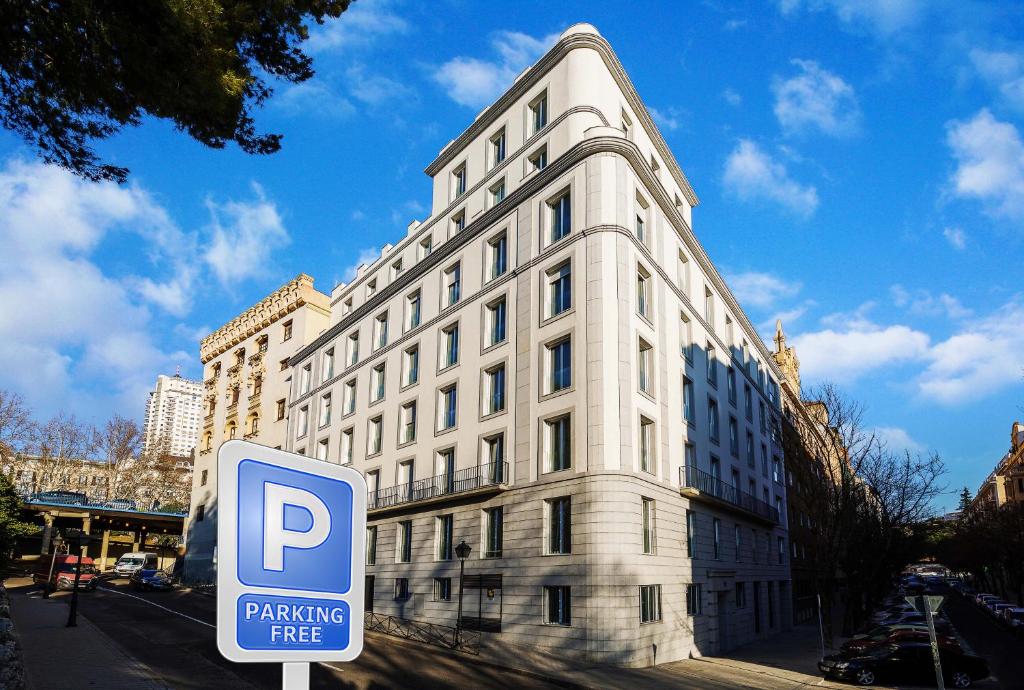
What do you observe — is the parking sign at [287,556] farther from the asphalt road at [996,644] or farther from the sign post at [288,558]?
the asphalt road at [996,644]

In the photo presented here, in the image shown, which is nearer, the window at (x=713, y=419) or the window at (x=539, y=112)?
the window at (x=539, y=112)

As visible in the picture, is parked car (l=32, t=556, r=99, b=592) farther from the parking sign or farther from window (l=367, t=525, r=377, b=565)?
the parking sign

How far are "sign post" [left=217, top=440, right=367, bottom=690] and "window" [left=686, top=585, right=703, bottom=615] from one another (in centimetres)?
2932

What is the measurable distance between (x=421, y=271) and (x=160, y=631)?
21.6 m

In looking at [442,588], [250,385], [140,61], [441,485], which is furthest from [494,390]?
[250,385]

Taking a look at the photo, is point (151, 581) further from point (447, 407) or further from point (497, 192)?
point (497, 192)

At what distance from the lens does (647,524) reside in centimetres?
2741

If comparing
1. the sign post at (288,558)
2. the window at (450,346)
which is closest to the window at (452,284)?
the window at (450,346)

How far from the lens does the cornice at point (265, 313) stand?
186 feet

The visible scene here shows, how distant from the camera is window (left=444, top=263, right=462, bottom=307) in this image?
1442 inches

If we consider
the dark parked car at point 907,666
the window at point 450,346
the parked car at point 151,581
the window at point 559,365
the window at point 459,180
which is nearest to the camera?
the dark parked car at point 907,666

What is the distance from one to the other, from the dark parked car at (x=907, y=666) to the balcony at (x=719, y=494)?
9.17 meters

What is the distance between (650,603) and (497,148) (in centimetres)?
2365

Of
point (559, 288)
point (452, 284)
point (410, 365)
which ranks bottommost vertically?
point (410, 365)
